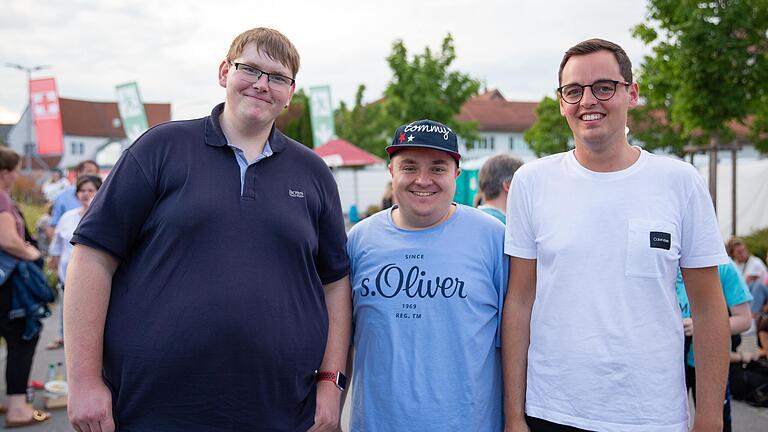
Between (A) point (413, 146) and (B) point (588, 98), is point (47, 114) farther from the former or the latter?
(B) point (588, 98)

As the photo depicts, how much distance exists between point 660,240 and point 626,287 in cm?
19

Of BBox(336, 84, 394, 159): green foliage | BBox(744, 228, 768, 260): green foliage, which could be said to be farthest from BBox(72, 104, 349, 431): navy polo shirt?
BBox(336, 84, 394, 159): green foliage

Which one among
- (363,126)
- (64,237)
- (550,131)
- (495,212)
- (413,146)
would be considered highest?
(363,126)

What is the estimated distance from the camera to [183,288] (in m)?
2.11

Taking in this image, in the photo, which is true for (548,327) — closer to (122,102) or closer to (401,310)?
(401,310)

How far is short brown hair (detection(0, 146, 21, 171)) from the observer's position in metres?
4.99

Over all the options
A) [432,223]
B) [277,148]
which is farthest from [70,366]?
[432,223]

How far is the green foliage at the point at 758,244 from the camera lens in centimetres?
1096

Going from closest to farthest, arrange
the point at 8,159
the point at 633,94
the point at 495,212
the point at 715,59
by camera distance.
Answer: the point at 633,94 → the point at 495,212 → the point at 8,159 → the point at 715,59

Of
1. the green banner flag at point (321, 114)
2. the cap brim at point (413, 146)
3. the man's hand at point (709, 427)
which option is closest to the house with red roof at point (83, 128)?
the green banner flag at point (321, 114)

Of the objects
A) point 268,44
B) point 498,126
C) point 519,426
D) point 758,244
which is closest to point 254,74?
point 268,44

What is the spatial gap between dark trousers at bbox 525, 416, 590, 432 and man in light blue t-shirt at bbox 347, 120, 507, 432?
220mm

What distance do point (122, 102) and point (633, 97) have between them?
1983cm

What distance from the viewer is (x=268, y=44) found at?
233 cm
